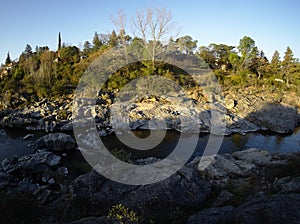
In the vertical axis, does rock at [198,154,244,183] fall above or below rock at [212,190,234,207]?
above

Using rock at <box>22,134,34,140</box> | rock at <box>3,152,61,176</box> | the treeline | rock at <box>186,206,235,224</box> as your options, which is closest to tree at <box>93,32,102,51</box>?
the treeline

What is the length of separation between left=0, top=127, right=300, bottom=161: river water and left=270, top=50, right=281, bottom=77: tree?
15850 mm

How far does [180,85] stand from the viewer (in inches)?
1065

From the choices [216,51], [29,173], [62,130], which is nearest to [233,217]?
[29,173]

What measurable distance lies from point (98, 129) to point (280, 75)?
1038 inches

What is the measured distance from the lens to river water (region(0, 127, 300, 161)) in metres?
14.1

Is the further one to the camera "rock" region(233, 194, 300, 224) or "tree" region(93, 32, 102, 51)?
"tree" region(93, 32, 102, 51)

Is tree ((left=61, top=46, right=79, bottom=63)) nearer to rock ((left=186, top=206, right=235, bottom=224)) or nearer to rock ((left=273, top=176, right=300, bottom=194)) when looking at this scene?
rock ((left=273, top=176, right=300, bottom=194))

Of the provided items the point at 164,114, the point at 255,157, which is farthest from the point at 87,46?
the point at 255,157

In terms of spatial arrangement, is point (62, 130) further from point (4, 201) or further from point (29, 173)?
point (4, 201)

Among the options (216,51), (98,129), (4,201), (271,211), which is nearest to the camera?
(271,211)

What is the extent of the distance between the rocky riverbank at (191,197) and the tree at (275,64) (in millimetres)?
27315

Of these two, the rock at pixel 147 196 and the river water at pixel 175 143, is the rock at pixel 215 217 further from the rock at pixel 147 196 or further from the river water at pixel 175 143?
the river water at pixel 175 143

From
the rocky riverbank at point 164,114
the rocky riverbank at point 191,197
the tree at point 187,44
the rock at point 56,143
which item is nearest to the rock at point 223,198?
the rocky riverbank at point 191,197
